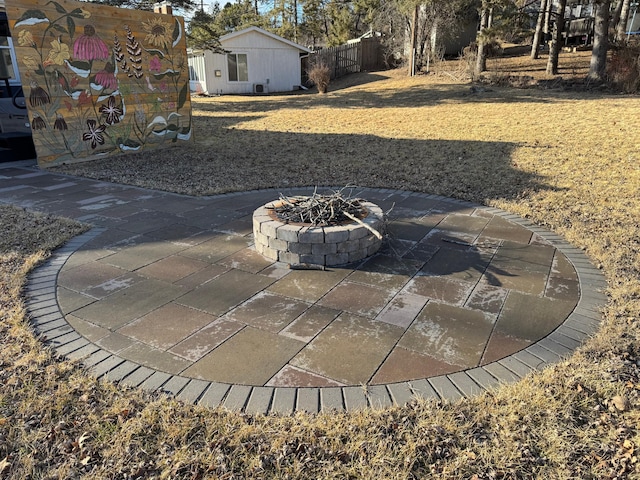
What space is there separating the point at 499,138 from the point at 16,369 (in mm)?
8935

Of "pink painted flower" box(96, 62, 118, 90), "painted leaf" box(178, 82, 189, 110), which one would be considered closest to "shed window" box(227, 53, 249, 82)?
"painted leaf" box(178, 82, 189, 110)

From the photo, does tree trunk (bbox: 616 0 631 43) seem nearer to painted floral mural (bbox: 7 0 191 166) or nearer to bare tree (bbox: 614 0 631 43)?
bare tree (bbox: 614 0 631 43)

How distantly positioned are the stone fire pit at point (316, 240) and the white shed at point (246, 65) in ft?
61.3

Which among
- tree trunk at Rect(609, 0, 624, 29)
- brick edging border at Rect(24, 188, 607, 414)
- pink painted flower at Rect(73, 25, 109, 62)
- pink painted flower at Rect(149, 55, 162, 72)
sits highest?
tree trunk at Rect(609, 0, 624, 29)

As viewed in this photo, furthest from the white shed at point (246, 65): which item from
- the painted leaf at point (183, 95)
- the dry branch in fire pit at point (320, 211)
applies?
the dry branch in fire pit at point (320, 211)

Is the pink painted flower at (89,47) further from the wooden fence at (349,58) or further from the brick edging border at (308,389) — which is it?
the wooden fence at (349,58)

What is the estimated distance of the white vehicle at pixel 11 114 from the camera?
25.9 ft

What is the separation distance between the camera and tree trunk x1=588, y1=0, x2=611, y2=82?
40.6 ft

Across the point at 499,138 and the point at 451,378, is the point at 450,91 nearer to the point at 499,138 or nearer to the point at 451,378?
the point at 499,138

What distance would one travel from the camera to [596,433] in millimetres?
1977

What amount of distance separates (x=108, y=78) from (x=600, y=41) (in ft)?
43.6

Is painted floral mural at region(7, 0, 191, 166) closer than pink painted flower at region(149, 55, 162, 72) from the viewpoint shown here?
Yes

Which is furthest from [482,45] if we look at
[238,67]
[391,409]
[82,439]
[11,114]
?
[82,439]

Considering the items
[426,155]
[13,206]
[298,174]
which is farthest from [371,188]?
[13,206]
